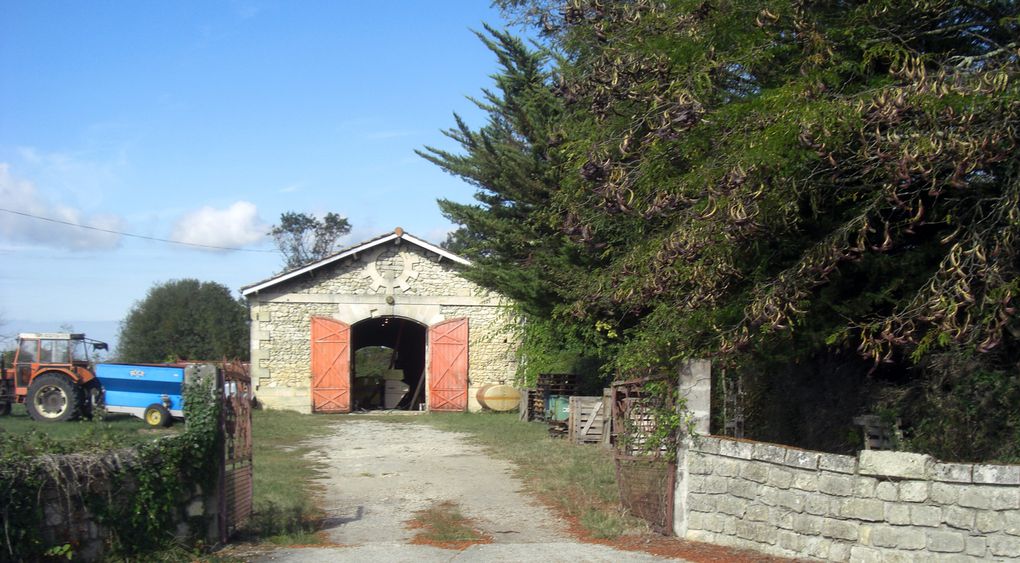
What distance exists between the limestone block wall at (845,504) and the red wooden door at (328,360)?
17.8 metres

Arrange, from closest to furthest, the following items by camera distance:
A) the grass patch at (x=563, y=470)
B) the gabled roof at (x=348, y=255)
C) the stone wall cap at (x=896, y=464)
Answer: the stone wall cap at (x=896, y=464) → the grass patch at (x=563, y=470) → the gabled roof at (x=348, y=255)

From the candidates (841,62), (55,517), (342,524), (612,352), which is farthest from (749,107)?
(612,352)

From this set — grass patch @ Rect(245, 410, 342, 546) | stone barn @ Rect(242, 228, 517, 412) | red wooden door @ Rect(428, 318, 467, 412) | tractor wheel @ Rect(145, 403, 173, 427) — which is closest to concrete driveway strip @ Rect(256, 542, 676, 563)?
grass patch @ Rect(245, 410, 342, 546)

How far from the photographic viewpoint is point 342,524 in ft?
32.1

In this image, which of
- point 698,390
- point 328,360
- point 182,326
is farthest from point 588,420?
point 182,326

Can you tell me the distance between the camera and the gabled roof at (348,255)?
24.7 m

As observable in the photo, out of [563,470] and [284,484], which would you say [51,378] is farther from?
[563,470]

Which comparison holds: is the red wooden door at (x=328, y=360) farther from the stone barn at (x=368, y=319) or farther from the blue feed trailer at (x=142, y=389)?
the blue feed trailer at (x=142, y=389)

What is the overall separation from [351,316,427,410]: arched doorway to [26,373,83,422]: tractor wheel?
7.80 meters

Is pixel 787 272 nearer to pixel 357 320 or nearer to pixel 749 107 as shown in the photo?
pixel 749 107

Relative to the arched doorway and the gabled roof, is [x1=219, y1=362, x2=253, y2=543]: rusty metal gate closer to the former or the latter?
the gabled roof

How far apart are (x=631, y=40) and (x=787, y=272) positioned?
11.0 feet

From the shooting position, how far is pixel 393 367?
33969mm

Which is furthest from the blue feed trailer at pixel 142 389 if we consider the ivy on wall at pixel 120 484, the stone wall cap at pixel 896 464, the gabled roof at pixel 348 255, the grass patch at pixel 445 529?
the stone wall cap at pixel 896 464
